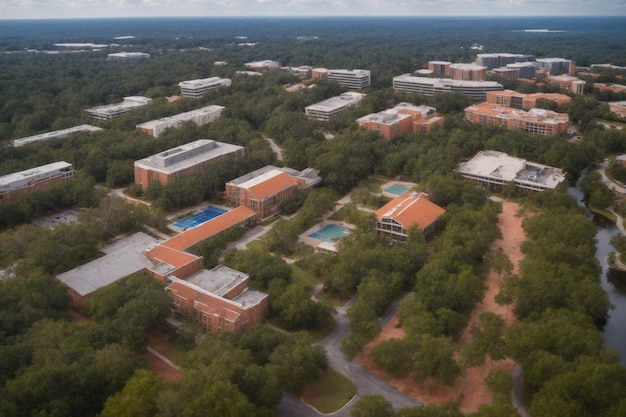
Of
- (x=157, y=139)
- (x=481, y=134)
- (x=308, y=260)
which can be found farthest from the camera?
(x=481, y=134)

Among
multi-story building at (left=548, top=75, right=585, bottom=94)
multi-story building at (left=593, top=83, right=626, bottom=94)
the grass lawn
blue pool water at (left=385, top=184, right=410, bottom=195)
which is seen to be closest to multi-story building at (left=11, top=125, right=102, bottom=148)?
blue pool water at (left=385, top=184, right=410, bottom=195)

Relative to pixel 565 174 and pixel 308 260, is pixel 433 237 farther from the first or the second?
pixel 565 174

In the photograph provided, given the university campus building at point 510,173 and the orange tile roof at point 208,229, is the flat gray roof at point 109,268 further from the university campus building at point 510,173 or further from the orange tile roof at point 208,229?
the university campus building at point 510,173

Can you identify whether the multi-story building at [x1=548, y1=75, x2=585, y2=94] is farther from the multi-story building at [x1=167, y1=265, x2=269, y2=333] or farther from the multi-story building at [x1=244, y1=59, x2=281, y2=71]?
the multi-story building at [x1=167, y1=265, x2=269, y2=333]

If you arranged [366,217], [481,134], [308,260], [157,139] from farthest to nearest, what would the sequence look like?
[481,134]
[157,139]
[366,217]
[308,260]

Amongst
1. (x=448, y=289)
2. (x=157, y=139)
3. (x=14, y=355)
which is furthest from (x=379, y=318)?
(x=157, y=139)

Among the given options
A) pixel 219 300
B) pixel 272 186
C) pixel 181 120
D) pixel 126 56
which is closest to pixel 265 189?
pixel 272 186

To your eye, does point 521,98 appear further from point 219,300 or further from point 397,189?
point 219,300
